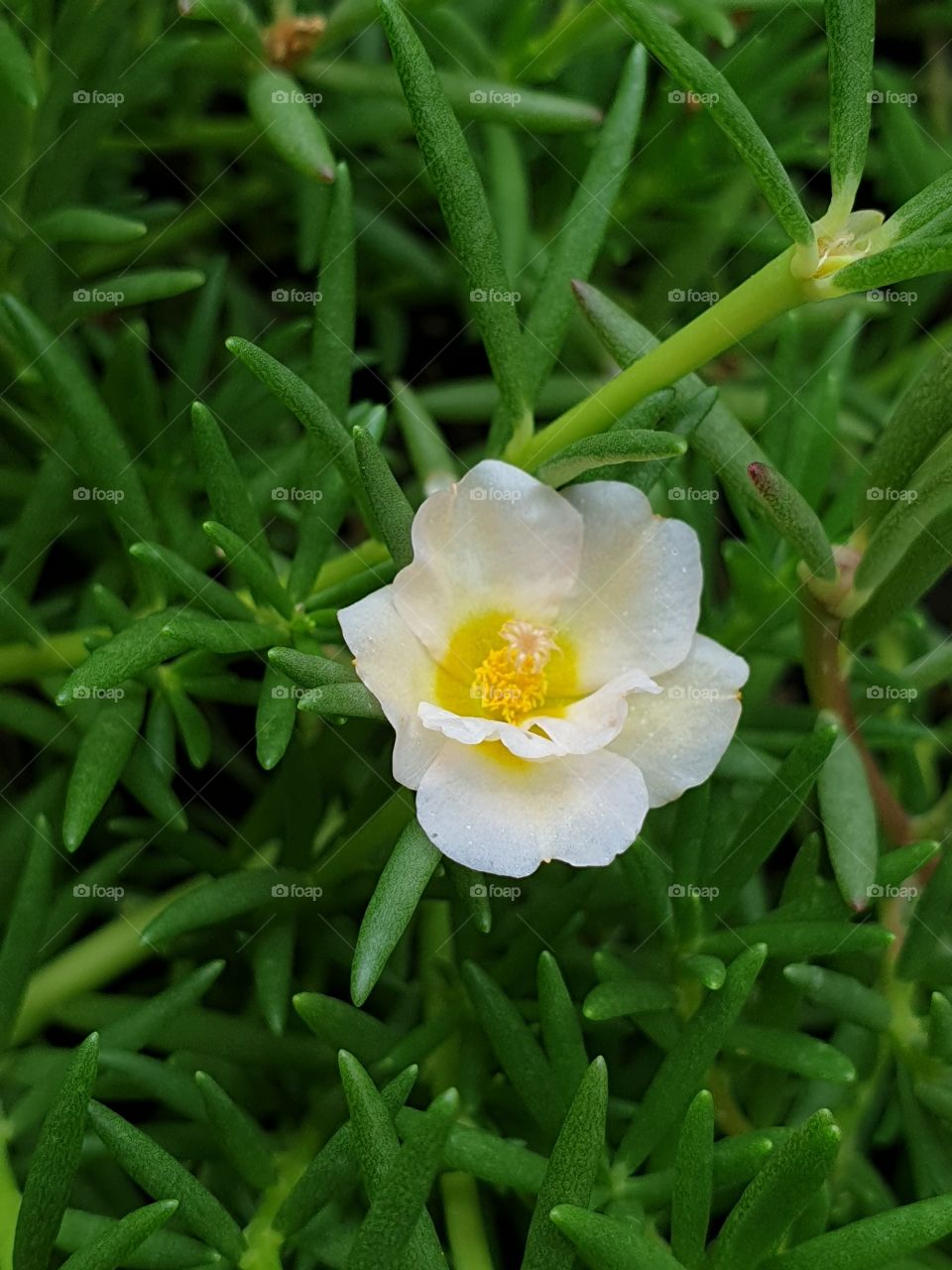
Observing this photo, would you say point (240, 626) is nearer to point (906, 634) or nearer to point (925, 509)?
point (925, 509)

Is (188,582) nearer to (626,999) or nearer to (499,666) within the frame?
(499,666)

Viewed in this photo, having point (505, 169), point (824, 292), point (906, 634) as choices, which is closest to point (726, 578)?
point (906, 634)

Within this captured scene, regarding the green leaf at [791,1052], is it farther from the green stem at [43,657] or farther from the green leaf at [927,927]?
the green stem at [43,657]

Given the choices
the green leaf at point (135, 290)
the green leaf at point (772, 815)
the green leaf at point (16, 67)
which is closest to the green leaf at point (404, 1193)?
the green leaf at point (772, 815)

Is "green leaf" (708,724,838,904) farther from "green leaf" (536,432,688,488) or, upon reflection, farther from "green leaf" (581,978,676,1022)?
"green leaf" (536,432,688,488)

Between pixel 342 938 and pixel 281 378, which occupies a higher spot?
pixel 281 378

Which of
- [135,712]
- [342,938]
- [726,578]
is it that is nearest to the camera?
[135,712]

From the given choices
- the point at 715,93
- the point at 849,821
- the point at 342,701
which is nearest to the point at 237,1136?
the point at 342,701
